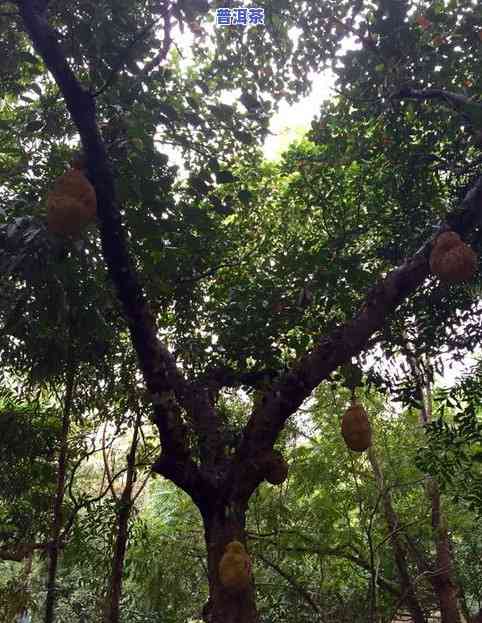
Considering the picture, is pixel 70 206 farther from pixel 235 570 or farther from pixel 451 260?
pixel 235 570

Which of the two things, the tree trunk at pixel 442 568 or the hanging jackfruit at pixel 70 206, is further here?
the tree trunk at pixel 442 568

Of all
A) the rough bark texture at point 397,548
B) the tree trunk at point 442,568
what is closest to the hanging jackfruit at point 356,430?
the tree trunk at point 442,568

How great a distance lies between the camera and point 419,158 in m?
3.45

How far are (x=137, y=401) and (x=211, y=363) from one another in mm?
931

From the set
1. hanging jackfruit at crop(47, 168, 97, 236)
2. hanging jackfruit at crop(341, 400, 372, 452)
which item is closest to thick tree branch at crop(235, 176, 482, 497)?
hanging jackfruit at crop(341, 400, 372, 452)

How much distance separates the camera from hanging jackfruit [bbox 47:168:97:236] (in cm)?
226

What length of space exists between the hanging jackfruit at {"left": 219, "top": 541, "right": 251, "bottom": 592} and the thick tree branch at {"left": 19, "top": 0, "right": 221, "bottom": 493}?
0.47 m

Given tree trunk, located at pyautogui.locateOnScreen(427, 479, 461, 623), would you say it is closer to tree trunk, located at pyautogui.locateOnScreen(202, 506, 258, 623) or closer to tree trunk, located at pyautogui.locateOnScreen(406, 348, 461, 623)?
tree trunk, located at pyautogui.locateOnScreen(406, 348, 461, 623)

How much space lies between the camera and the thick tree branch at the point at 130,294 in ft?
8.14

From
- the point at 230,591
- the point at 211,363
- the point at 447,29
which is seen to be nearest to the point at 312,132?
the point at 447,29

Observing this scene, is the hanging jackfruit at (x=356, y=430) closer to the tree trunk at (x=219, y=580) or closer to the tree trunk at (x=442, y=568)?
the tree trunk at (x=219, y=580)

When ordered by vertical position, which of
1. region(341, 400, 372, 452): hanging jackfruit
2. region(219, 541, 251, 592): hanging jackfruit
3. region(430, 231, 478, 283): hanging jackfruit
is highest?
region(430, 231, 478, 283): hanging jackfruit

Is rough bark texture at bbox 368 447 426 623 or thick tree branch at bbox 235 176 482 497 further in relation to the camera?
rough bark texture at bbox 368 447 426 623

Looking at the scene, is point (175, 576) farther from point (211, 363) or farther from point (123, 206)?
point (123, 206)
